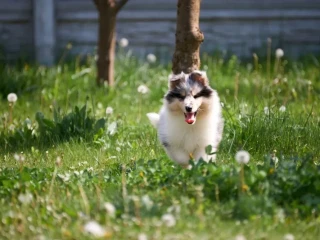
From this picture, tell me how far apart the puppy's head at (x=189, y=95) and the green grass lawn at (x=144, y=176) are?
40 cm

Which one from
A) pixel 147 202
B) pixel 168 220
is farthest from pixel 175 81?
pixel 168 220

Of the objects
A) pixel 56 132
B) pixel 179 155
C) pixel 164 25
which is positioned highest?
pixel 164 25

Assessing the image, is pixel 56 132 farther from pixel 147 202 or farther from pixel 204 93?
pixel 147 202

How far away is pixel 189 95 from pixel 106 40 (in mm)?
3579

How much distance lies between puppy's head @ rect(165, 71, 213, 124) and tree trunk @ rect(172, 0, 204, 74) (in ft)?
3.37

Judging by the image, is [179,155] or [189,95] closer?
[189,95]

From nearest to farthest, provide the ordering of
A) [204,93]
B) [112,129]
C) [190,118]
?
1. [190,118]
2. [204,93]
3. [112,129]

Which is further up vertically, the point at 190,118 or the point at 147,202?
the point at 190,118

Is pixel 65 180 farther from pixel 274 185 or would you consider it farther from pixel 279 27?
pixel 279 27

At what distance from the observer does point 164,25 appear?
1207cm

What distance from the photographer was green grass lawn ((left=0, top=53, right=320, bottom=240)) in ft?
14.2

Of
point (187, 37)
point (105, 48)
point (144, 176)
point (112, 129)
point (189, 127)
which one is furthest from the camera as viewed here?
point (105, 48)

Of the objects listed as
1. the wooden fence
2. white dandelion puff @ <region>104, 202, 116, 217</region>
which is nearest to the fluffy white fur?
white dandelion puff @ <region>104, 202, 116, 217</region>

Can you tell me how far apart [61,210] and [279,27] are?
8.00 meters
